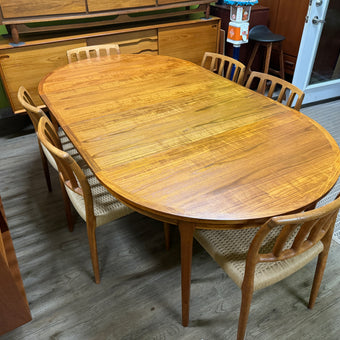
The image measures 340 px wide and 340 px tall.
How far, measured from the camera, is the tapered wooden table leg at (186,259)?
3.36ft

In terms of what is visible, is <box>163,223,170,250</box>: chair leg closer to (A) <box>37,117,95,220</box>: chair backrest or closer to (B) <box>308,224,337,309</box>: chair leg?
(A) <box>37,117,95,220</box>: chair backrest

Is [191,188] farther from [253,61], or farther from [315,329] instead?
[253,61]

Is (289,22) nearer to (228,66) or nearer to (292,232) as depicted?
(228,66)

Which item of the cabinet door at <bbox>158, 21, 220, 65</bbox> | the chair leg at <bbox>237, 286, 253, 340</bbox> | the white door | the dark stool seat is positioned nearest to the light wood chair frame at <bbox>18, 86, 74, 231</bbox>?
the chair leg at <bbox>237, 286, 253, 340</bbox>

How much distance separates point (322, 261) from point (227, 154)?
0.61 meters

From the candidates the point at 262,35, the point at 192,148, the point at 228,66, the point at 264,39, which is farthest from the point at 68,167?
the point at 262,35

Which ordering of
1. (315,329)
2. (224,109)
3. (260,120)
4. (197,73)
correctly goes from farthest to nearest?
(197,73) → (224,109) → (260,120) → (315,329)

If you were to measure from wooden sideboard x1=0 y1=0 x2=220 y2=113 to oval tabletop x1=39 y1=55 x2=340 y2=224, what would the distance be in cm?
78

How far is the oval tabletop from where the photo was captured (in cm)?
99

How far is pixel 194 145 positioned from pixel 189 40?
7.42ft

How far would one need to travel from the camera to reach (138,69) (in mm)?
2053

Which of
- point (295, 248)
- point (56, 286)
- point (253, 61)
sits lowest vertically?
point (56, 286)

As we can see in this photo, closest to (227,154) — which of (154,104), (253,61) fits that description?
(154,104)

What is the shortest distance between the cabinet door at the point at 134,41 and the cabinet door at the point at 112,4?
22 cm
